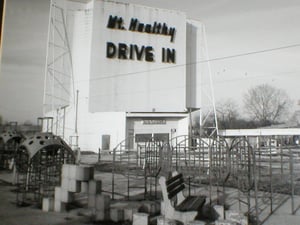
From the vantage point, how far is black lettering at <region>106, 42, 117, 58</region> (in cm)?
1823

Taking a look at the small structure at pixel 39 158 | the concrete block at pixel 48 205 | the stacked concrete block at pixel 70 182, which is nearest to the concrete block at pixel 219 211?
the stacked concrete block at pixel 70 182

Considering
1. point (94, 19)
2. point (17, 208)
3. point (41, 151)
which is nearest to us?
point (17, 208)

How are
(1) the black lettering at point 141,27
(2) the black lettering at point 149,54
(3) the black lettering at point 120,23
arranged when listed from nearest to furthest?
(3) the black lettering at point 120,23, (1) the black lettering at point 141,27, (2) the black lettering at point 149,54

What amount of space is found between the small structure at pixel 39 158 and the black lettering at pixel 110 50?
13.1m

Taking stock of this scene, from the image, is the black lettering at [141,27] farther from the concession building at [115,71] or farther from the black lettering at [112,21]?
the black lettering at [112,21]

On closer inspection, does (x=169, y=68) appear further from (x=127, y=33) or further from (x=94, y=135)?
(x=94, y=135)

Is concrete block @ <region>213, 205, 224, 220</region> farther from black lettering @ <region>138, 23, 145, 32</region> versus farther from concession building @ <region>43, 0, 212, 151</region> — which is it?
black lettering @ <region>138, 23, 145, 32</region>

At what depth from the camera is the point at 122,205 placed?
4.76 m

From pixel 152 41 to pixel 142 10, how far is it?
184 centimetres

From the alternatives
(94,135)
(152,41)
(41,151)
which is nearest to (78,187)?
(41,151)

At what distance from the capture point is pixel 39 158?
5258mm

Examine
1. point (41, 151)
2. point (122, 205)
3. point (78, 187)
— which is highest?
point (41, 151)

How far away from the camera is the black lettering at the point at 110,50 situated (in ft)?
59.8

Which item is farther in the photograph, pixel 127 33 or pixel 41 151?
pixel 127 33
